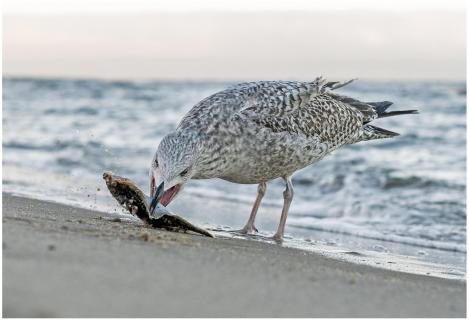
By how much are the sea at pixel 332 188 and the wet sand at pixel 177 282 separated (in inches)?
67.9

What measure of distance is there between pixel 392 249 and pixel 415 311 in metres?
3.87

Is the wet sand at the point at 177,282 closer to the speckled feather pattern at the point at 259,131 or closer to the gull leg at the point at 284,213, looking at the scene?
the speckled feather pattern at the point at 259,131

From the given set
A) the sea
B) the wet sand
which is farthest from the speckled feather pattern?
the wet sand

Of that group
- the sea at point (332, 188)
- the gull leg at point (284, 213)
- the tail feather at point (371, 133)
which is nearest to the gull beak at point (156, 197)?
the sea at point (332, 188)

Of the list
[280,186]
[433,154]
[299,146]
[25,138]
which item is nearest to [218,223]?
[299,146]

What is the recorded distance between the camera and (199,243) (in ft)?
18.0

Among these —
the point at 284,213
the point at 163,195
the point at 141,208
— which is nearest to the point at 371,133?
the point at 284,213

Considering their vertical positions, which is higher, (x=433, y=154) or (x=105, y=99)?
(x=105, y=99)

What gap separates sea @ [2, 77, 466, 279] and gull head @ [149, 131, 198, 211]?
96 cm

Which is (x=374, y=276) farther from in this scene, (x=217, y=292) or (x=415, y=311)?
(x=217, y=292)

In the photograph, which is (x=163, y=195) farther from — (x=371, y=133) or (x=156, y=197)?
(x=371, y=133)

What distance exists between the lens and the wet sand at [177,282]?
3543mm

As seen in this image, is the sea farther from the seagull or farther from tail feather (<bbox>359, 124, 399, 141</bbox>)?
tail feather (<bbox>359, 124, 399, 141</bbox>)

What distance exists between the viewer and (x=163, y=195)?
253 inches
